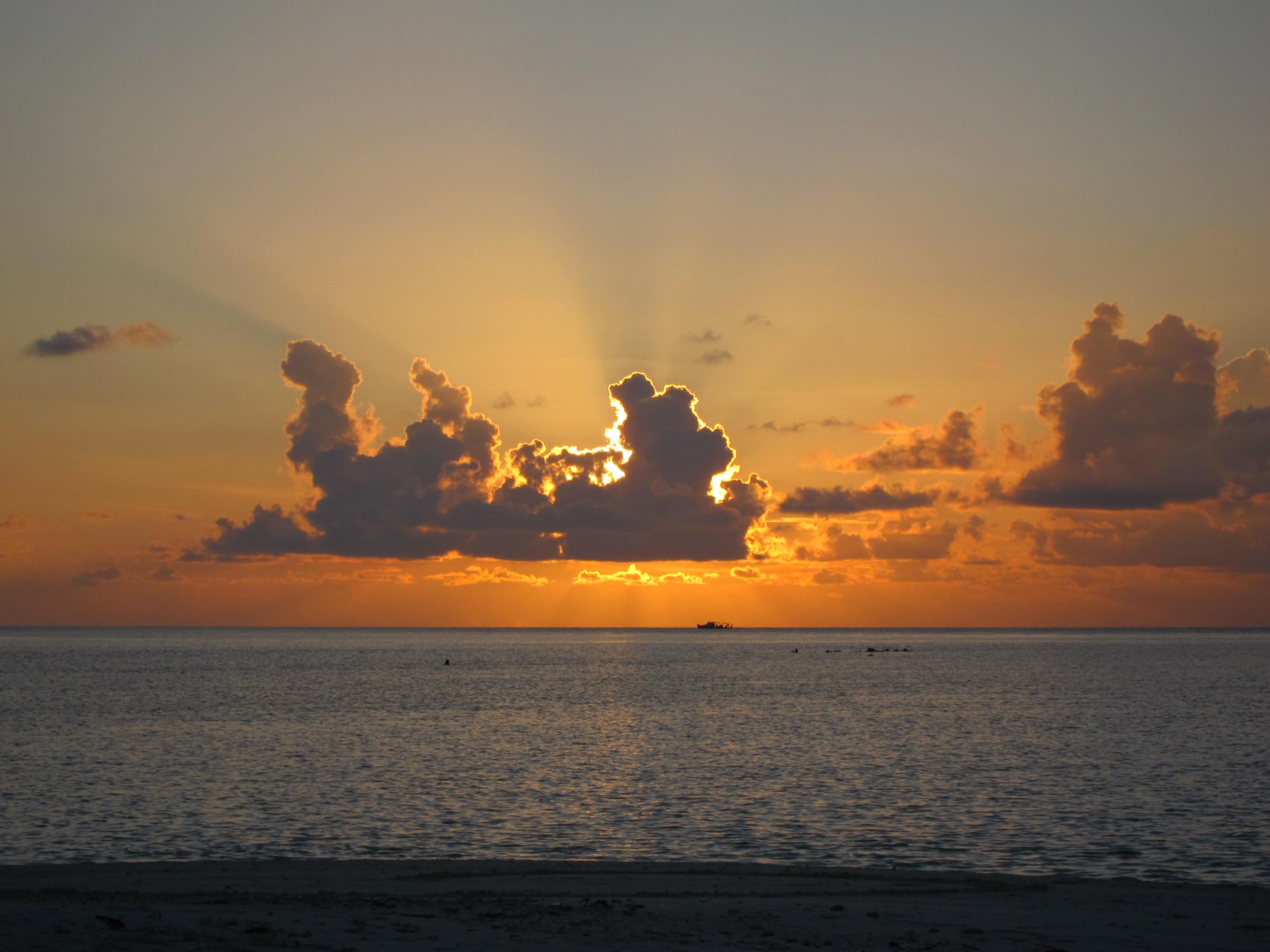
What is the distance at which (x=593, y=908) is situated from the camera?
2823cm

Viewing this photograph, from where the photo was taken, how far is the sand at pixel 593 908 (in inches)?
958

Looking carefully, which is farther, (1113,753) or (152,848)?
(1113,753)

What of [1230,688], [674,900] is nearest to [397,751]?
→ [674,900]

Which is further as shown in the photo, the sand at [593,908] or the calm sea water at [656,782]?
the calm sea water at [656,782]

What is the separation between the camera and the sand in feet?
79.8

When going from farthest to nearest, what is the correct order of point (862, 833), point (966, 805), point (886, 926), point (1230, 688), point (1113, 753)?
point (1230, 688), point (1113, 753), point (966, 805), point (862, 833), point (886, 926)

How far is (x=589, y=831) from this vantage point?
141ft

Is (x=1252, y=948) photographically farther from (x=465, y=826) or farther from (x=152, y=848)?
(x=152, y=848)

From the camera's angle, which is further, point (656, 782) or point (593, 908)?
point (656, 782)

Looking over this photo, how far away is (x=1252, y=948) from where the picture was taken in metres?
24.9

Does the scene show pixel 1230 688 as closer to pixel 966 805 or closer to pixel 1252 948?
pixel 966 805

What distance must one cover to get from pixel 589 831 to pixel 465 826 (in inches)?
192

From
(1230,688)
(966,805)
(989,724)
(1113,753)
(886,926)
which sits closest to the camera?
(886,926)

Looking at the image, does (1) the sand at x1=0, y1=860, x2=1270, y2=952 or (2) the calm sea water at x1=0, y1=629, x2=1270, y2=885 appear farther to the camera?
(2) the calm sea water at x1=0, y1=629, x2=1270, y2=885
